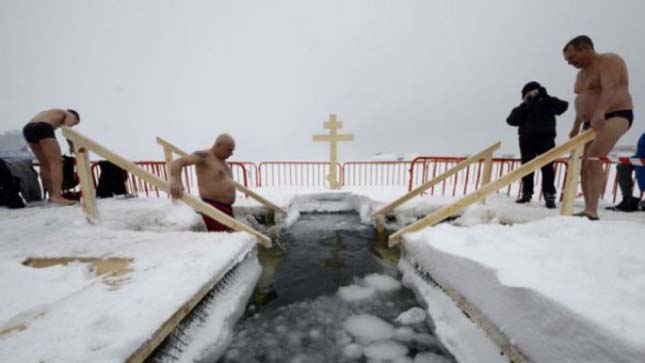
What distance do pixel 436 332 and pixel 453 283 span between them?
414 mm

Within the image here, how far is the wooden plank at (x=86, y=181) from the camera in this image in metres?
2.89

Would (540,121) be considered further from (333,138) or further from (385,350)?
(333,138)

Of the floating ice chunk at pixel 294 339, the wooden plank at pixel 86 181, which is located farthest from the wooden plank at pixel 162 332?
the wooden plank at pixel 86 181

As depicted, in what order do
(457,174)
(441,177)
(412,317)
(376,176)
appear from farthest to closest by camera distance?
(376,176), (457,174), (441,177), (412,317)

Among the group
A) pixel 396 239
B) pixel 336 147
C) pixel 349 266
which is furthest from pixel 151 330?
pixel 336 147

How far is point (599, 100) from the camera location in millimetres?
2945

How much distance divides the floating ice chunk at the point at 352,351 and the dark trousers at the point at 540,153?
413 centimetres

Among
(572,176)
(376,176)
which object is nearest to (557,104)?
(572,176)

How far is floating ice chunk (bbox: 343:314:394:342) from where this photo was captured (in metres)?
2.05

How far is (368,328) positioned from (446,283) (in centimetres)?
75

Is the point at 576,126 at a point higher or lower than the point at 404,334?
higher

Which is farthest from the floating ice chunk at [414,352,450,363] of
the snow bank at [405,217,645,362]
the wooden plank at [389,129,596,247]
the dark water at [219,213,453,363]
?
the wooden plank at [389,129,596,247]

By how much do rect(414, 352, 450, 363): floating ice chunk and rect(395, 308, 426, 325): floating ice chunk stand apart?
345 mm

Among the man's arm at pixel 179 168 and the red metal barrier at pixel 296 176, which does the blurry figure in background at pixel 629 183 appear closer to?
the red metal barrier at pixel 296 176
